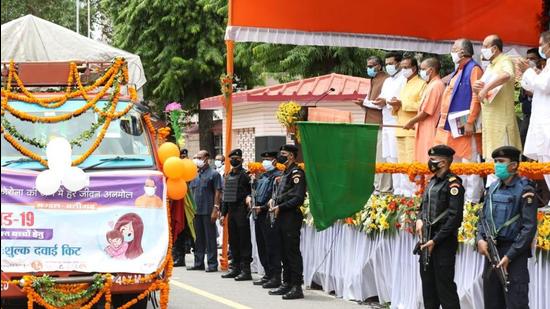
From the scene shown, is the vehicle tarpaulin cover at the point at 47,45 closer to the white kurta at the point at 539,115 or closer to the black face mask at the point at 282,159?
the black face mask at the point at 282,159

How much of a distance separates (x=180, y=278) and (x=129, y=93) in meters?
5.49

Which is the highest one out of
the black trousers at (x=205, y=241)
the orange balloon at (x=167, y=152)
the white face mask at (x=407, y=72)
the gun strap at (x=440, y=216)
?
the white face mask at (x=407, y=72)

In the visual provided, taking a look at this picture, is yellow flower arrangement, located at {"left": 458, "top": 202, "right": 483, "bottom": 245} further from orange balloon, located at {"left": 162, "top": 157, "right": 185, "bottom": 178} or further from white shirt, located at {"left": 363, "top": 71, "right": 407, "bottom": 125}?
white shirt, located at {"left": 363, "top": 71, "right": 407, "bottom": 125}

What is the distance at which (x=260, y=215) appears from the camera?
47.7 feet

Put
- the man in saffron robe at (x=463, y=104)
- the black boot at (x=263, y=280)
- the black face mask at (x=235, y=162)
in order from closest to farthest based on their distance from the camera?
the man in saffron robe at (x=463, y=104) < the black boot at (x=263, y=280) < the black face mask at (x=235, y=162)

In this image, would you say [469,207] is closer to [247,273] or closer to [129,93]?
[129,93]

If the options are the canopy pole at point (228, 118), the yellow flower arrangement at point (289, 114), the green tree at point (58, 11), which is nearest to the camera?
the yellow flower arrangement at point (289, 114)

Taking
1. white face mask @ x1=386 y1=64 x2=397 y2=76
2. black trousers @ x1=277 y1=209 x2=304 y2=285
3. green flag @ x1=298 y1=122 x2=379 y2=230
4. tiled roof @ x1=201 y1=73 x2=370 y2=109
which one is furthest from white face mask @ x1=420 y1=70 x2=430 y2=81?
tiled roof @ x1=201 y1=73 x2=370 y2=109

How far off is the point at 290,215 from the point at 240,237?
259 centimetres

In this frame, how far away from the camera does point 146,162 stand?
10.0 metres

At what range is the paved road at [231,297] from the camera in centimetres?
1209

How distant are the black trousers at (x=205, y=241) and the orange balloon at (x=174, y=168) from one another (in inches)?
268

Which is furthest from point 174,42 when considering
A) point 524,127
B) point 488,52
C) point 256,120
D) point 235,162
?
point 488,52

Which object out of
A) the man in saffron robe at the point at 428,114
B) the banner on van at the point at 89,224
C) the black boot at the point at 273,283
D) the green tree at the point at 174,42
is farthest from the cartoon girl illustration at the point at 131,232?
the green tree at the point at 174,42
